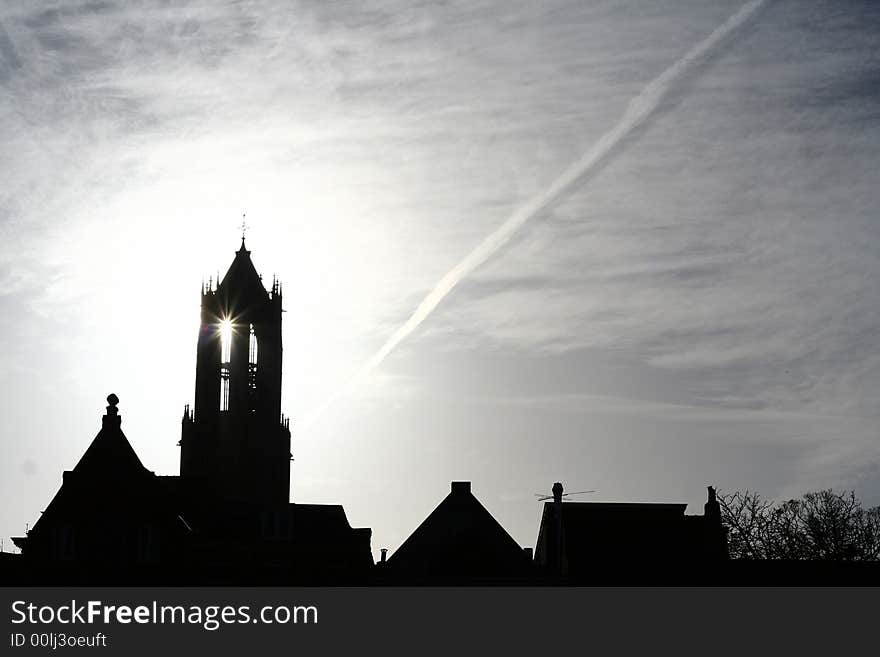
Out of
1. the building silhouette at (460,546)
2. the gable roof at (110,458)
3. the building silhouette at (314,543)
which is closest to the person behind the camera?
the building silhouette at (314,543)

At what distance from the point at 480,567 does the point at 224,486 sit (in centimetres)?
2722

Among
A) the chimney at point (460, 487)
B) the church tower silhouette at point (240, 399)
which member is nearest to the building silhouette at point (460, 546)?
the chimney at point (460, 487)

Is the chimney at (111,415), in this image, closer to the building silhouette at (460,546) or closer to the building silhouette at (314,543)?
the building silhouette at (314,543)

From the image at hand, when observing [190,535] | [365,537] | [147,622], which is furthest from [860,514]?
[147,622]

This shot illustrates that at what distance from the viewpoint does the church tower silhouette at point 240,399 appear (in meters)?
87.6

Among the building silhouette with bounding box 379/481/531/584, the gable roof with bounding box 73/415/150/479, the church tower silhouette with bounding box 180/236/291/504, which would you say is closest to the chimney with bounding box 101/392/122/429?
the gable roof with bounding box 73/415/150/479

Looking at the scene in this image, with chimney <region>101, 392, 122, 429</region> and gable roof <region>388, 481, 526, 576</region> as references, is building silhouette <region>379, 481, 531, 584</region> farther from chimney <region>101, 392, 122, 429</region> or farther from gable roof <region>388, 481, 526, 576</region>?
chimney <region>101, 392, 122, 429</region>

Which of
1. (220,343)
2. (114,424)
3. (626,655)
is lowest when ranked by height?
(626,655)

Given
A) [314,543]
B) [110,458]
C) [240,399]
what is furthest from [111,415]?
[240,399]

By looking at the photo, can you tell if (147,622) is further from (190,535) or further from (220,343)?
(220,343)

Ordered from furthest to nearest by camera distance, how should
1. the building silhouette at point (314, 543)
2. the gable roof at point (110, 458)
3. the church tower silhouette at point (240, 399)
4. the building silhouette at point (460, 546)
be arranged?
the church tower silhouette at point (240, 399) < the building silhouette at point (460, 546) < the gable roof at point (110, 458) < the building silhouette at point (314, 543)

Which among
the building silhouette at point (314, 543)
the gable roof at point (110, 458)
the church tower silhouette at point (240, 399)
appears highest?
the church tower silhouette at point (240, 399)

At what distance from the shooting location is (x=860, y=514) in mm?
89812

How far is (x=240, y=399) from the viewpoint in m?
90.1
